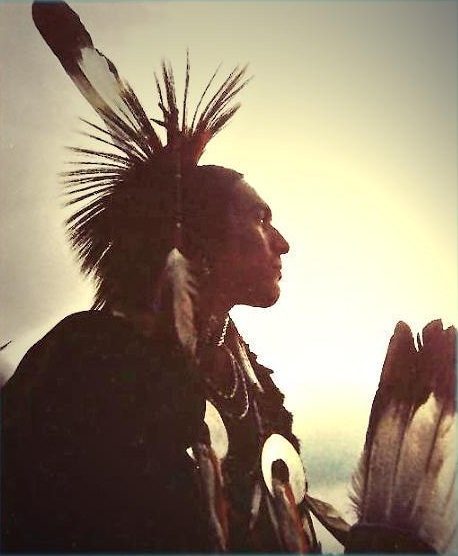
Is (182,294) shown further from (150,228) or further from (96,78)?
(96,78)

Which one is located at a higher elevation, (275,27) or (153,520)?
(275,27)

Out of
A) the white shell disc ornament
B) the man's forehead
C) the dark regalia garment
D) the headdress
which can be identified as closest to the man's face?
the man's forehead

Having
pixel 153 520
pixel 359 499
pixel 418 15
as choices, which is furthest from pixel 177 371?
pixel 418 15

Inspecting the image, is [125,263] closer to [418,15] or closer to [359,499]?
[359,499]

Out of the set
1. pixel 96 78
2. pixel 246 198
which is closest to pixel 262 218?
pixel 246 198

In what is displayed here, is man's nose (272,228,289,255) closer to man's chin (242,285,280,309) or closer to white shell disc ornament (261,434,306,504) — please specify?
man's chin (242,285,280,309)

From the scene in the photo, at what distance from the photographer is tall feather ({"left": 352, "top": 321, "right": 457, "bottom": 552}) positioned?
1.92m

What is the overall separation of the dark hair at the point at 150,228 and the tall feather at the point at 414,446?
610 mm

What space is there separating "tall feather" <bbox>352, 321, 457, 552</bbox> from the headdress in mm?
569

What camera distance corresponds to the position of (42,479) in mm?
1739

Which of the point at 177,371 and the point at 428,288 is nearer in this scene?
the point at 177,371

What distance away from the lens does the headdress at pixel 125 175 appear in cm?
188

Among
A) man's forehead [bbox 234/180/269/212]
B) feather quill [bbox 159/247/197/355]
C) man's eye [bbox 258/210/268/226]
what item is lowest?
feather quill [bbox 159/247/197/355]

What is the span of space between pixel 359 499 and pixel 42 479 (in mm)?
814
